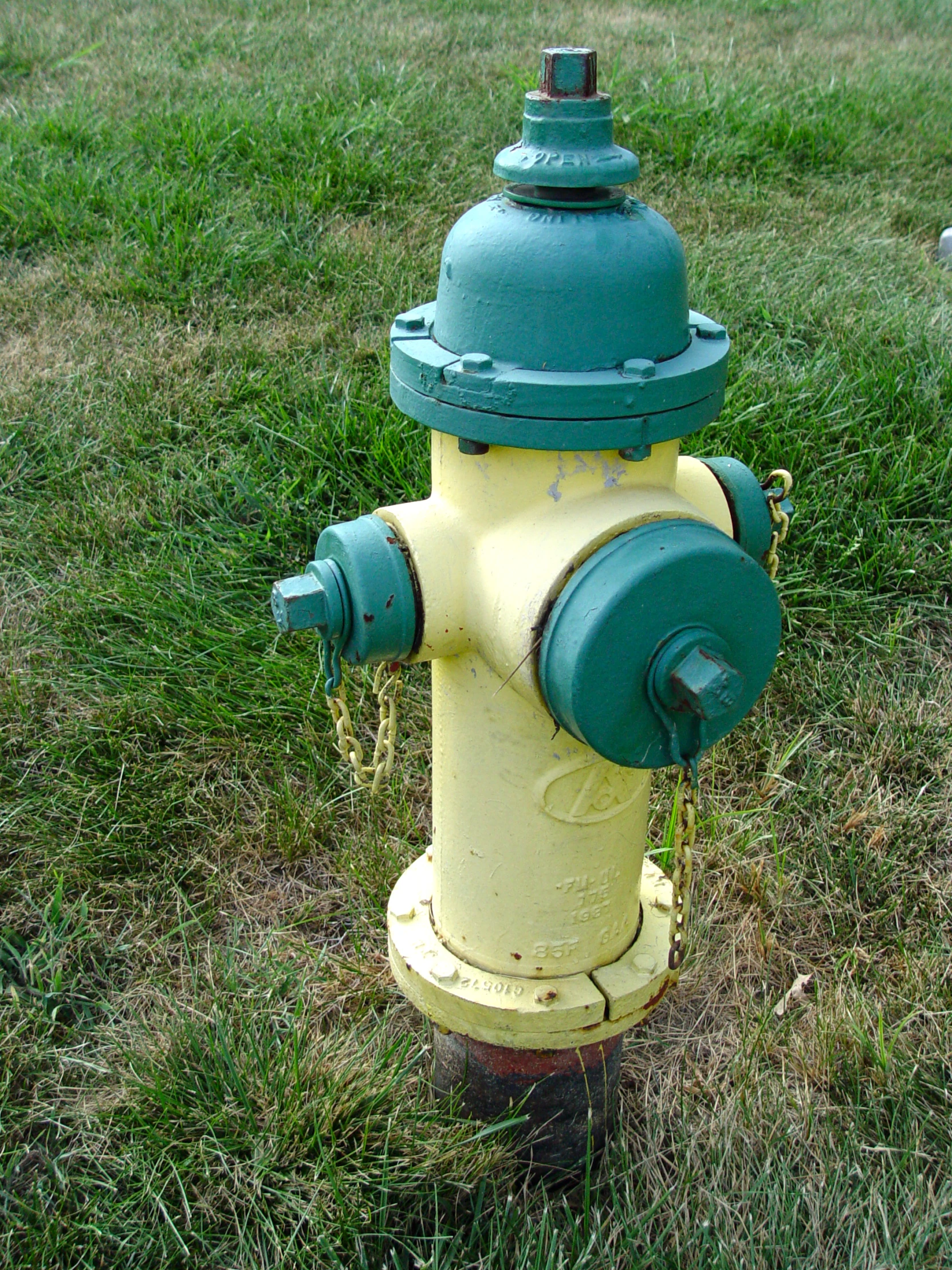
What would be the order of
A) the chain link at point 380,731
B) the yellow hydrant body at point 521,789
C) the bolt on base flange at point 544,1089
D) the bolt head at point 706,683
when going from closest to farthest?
the bolt head at point 706,683
the yellow hydrant body at point 521,789
the chain link at point 380,731
the bolt on base flange at point 544,1089

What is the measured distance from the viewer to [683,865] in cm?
134

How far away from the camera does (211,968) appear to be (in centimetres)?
187

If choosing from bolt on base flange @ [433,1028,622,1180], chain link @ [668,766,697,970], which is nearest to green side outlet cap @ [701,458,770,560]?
chain link @ [668,766,697,970]

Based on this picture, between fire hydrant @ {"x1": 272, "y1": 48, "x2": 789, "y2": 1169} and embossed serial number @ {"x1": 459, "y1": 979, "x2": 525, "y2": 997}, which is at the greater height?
fire hydrant @ {"x1": 272, "y1": 48, "x2": 789, "y2": 1169}

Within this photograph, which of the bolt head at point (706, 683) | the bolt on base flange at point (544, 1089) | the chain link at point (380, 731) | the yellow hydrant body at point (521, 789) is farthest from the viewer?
the bolt on base flange at point (544, 1089)

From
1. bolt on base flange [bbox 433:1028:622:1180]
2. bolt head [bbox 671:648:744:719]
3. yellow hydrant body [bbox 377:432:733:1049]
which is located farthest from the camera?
bolt on base flange [bbox 433:1028:622:1180]

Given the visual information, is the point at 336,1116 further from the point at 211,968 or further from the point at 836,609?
the point at 836,609

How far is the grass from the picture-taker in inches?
59.1

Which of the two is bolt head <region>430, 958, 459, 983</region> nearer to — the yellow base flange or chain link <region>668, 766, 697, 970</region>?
the yellow base flange

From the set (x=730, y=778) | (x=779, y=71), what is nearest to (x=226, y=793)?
(x=730, y=778)

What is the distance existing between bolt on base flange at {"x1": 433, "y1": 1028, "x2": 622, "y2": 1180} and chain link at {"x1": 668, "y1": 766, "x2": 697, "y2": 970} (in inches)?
8.9

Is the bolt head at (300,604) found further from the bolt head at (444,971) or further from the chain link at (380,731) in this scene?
the bolt head at (444,971)

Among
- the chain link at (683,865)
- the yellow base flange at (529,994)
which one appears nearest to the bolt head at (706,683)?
the chain link at (683,865)

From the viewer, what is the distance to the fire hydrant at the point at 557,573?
113 cm
